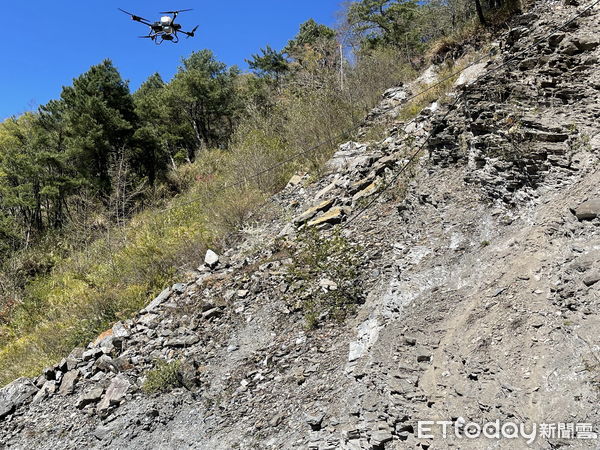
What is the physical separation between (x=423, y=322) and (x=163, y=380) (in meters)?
3.13

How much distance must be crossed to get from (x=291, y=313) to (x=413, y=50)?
15459mm

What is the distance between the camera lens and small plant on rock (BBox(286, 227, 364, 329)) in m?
4.72

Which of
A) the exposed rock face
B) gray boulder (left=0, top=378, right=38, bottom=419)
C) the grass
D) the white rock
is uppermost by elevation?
the grass

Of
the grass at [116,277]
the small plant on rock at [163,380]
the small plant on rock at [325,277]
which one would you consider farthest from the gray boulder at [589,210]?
the grass at [116,277]

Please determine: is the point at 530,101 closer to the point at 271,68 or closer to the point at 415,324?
the point at 415,324

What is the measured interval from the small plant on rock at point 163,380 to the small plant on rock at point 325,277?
170cm

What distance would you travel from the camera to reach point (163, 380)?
458cm

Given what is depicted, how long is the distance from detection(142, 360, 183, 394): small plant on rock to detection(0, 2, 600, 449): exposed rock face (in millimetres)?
92

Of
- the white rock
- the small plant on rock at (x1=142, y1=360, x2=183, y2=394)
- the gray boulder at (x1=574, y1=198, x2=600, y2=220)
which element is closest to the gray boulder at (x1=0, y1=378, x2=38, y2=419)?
the small plant on rock at (x1=142, y1=360, x2=183, y2=394)

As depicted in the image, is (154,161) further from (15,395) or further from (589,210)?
(589,210)

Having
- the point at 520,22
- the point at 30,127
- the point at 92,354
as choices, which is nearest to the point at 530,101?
the point at 520,22

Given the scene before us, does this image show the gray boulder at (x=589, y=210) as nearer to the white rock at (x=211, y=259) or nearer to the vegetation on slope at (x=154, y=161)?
the white rock at (x=211, y=259)

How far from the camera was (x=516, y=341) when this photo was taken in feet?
9.60

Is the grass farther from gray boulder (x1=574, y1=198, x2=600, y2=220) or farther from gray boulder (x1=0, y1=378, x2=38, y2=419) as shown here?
gray boulder (x1=574, y1=198, x2=600, y2=220)
